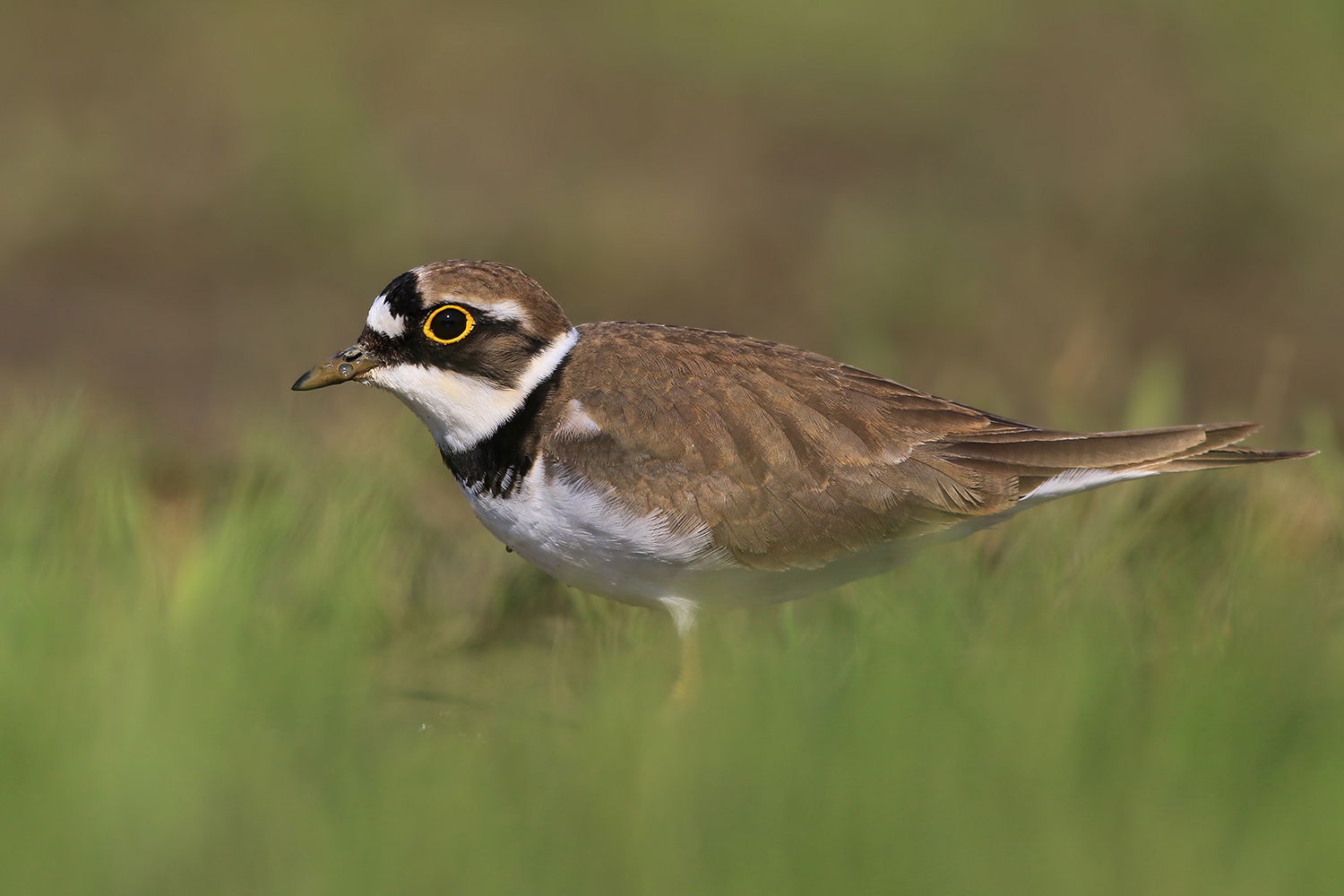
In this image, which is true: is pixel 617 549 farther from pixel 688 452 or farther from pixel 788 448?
pixel 788 448

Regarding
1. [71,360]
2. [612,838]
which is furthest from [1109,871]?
[71,360]

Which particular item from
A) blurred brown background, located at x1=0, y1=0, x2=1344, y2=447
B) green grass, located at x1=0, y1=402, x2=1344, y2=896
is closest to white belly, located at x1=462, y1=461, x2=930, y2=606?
green grass, located at x1=0, y1=402, x2=1344, y2=896

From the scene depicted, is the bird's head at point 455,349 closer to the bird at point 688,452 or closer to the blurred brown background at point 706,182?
the bird at point 688,452

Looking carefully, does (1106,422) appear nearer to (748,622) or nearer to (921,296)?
(921,296)

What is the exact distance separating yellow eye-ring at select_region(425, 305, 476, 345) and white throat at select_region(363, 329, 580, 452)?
12 centimetres

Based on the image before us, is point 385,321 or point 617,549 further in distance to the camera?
point 385,321

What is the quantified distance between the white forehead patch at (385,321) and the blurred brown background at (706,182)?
2.79m

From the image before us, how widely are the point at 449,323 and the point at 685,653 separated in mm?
1447

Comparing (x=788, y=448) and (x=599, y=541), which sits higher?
(x=788, y=448)

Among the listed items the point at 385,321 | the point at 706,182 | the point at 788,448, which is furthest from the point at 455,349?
the point at 706,182

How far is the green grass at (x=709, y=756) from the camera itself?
3.12 m

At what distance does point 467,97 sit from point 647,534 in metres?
7.72

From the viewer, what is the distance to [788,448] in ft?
16.4

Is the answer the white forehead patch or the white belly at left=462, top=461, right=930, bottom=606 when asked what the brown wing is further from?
the white forehead patch
